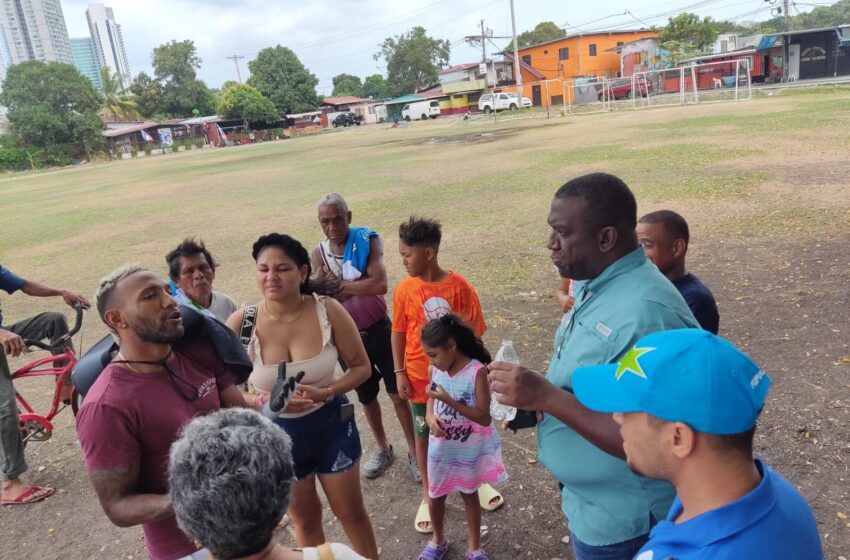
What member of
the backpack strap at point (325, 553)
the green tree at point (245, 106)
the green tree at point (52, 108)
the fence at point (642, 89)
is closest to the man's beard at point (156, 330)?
the backpack strap at point (325, 553)

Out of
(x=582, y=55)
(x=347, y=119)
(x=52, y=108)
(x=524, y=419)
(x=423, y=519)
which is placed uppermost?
(x=52, y=108)

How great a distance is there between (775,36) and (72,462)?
2223 inches

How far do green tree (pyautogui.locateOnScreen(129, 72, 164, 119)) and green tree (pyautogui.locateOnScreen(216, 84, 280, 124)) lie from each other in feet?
64.3

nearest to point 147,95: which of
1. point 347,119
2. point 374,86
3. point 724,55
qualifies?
point 347,119

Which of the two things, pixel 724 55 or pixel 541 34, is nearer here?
pixel 724 55

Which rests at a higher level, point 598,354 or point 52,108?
point 52,108

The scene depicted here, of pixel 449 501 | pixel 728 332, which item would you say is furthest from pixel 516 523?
pixel 728 332

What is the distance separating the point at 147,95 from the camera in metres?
81.5

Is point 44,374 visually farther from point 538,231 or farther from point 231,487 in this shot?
point 538,231

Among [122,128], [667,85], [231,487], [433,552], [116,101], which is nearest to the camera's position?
[231,487]

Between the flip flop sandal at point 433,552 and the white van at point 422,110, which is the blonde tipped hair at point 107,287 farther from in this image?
the white van at point 422,110

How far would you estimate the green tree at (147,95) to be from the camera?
8175 centimetres

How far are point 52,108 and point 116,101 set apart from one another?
755 inches

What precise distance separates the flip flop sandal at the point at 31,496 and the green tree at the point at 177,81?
3541 inches
